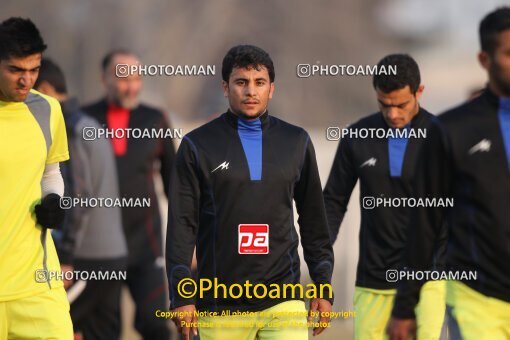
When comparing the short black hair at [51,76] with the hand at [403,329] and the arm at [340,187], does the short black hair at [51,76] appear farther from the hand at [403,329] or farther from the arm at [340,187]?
the hand at [403,329]

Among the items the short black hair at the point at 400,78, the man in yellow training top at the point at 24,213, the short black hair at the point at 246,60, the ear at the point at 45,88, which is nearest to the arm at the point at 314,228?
the short black hair at the point at 246,60

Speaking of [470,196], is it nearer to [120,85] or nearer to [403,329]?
[403,329]

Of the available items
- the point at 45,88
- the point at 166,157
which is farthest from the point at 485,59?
the point at 166,157

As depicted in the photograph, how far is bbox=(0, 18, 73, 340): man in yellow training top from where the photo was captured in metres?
6.34

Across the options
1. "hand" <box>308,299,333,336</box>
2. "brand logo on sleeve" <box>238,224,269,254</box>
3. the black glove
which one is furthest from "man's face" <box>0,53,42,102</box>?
"hand" <box>308,299,333,336</box>

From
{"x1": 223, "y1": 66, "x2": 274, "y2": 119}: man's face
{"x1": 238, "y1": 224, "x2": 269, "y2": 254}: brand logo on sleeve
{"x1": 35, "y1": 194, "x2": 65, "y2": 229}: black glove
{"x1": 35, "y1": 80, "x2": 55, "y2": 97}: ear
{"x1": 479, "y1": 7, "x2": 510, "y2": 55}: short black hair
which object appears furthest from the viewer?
{"x1": 35, "y1": 80, "x2": 55, "y2": 97}: ear

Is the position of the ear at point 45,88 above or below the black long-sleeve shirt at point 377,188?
above

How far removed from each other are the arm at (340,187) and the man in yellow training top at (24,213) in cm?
196

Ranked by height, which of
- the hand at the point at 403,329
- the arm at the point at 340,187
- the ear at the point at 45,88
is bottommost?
the hand at the point at 403,329

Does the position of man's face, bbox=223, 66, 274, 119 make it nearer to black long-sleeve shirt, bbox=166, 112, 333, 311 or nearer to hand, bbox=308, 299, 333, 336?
black long-sleeve shirt, bbox=166, 112, 333, 311

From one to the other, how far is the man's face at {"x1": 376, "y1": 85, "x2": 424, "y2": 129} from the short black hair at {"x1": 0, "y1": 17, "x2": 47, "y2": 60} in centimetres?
226

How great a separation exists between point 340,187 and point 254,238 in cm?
146

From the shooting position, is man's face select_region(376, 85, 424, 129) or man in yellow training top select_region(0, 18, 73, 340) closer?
man in yellow training top select_region(0, 18, 73, 340)

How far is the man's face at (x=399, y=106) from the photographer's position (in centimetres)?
780
